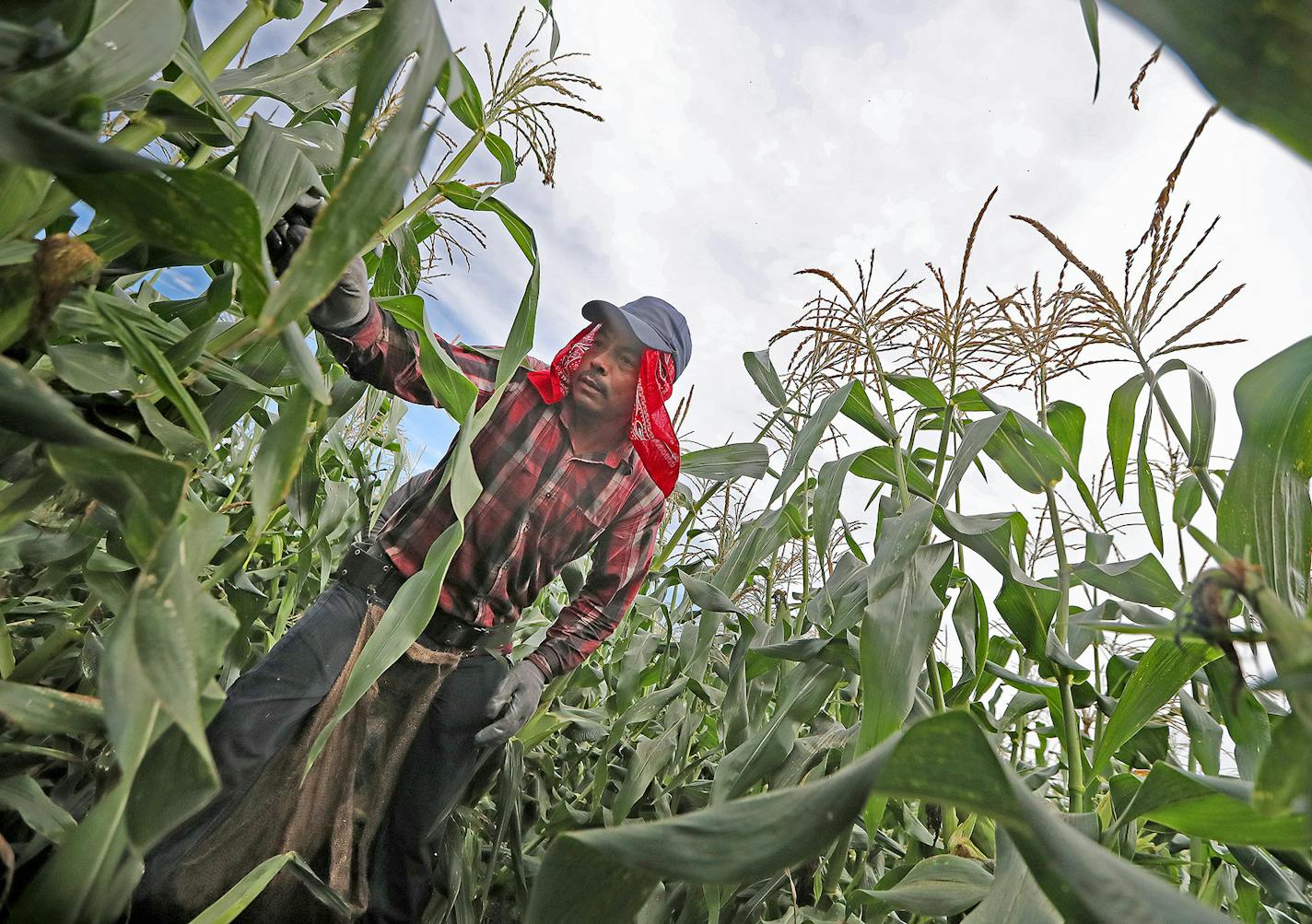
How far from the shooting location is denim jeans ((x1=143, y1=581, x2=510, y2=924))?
1.16 metres

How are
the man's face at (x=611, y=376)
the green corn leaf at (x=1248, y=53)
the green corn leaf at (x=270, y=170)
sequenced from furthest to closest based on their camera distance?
the man's face at (x=611, y=376), the green corn leaf at (x=270, y=170), the green corn leaf at (x=1248, y=53)

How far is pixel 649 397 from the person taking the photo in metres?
1.43

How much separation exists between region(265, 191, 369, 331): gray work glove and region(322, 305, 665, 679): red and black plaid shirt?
0.33m

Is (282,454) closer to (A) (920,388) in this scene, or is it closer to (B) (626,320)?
(A) (920,388)

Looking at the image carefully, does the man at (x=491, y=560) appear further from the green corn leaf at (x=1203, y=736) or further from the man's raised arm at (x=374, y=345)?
the green corn leaf at (x=1203, y=736)

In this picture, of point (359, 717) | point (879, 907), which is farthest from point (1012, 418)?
point (359, 717)

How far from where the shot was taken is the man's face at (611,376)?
1509 mm

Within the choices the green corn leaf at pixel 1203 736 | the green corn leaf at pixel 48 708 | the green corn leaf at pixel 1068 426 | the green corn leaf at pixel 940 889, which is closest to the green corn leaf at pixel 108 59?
the green corn leaf at pixel 48 708

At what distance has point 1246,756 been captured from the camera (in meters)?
0.64

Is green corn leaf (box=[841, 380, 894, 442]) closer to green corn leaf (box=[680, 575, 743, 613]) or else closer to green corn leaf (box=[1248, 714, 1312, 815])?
green corn leaf (box=[680, 575, 743, 613])

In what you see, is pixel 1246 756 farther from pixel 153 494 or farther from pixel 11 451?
pixel 11 451

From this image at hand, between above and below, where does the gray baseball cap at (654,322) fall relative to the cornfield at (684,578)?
above

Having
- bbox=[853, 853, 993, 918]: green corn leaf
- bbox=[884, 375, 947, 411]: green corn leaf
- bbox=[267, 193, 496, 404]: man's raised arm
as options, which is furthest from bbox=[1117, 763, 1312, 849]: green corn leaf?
bbox=[267, 193, 496, 404]: man's raised arm

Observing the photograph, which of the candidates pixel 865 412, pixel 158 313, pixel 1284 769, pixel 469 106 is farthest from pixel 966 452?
pixel 158 313
